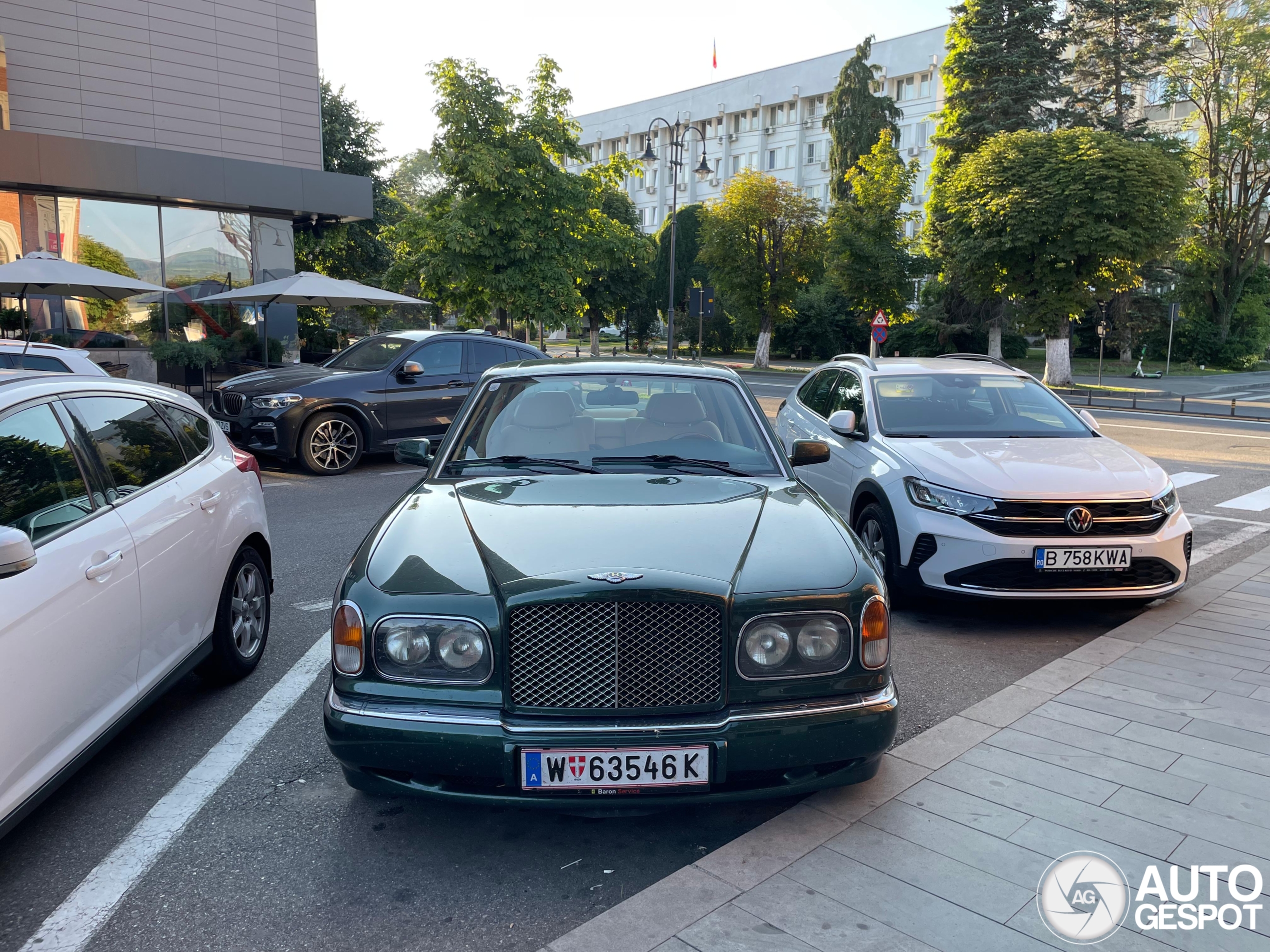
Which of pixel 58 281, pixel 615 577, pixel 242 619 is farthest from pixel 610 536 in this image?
pixel 58 281

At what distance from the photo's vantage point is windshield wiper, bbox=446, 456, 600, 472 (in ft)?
14.0

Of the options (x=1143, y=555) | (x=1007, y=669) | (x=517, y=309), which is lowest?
(x=1007, y=669)

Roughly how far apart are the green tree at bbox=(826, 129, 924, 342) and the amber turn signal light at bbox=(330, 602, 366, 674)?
41233 millimetres

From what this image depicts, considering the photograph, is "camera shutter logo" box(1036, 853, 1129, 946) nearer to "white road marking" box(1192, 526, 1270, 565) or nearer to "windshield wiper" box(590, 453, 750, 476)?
"windshield wiper" box(590, 453, 750, 476)

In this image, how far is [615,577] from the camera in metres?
2.98

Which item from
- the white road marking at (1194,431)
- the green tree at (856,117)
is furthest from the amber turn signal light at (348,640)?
the green tree at (856,117)

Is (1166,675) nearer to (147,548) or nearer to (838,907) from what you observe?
(838,907)

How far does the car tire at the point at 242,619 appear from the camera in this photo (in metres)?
4.57

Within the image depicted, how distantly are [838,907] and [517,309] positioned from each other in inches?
878

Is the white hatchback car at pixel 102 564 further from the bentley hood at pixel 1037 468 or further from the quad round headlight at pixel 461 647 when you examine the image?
the bentley hood at pixel 1037 468

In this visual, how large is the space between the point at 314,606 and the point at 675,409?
2996mm

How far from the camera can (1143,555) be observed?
5.73m

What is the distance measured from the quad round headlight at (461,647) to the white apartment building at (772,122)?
222 ft

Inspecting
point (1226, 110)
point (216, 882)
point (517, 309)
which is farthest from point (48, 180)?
point (1226, 110)
